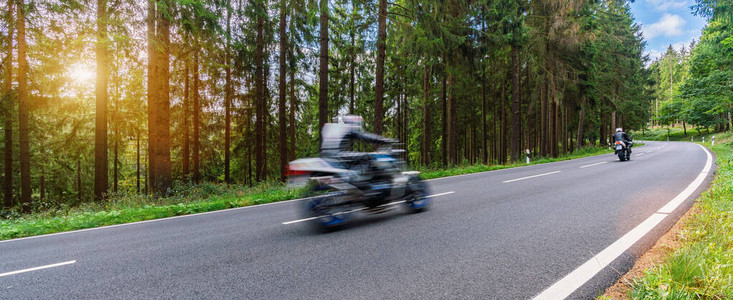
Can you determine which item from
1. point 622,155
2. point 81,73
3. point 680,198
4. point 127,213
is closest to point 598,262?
point 680,198

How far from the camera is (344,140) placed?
515cm

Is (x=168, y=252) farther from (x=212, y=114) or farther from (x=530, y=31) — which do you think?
(x=530, y=31)

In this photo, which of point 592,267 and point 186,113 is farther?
point 186,113

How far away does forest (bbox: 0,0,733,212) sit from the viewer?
10.6 meters

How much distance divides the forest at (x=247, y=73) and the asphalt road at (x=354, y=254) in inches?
257

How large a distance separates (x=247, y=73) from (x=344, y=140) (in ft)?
51.9

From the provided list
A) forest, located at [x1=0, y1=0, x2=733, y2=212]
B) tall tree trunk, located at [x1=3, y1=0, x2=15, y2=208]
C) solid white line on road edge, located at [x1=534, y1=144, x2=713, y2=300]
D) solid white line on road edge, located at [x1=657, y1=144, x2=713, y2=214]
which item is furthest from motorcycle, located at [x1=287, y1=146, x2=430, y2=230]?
tall tree trunk, located at [x1=3, y1=0, x2=15, y2=208]

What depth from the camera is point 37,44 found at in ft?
40.6

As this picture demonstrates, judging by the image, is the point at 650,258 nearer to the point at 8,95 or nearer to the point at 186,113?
the point at 8,95

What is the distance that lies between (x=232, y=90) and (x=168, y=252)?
16521 millimetres

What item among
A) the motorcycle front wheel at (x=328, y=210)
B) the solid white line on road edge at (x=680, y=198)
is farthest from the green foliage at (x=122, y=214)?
the solid white line on road edge at (x=680, y=198)

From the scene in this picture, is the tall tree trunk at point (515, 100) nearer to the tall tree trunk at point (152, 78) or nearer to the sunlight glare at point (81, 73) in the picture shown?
the tall tree trunk at point (152, 78)

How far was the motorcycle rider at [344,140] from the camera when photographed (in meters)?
5.13

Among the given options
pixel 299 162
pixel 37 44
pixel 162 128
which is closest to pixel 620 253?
pixel 299 162
